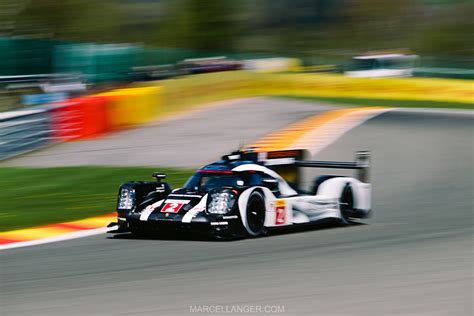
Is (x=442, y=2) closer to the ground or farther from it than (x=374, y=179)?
farther from it

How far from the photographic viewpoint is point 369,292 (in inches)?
247

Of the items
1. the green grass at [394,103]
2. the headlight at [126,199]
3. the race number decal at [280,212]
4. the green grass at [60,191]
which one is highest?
the headlight at [126,199]

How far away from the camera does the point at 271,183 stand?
922cm

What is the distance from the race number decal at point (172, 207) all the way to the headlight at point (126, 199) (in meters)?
0.60

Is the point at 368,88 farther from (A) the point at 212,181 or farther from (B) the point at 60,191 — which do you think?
(A) the point at 212,181

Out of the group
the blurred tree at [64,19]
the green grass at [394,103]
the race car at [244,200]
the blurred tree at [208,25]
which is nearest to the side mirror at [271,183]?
the race car at [244,200]

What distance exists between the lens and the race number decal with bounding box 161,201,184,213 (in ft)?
28.1

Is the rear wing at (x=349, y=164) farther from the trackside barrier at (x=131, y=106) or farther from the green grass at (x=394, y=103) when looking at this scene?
the green grass at (x=394, y=103)

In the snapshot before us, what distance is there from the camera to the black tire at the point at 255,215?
341 inches

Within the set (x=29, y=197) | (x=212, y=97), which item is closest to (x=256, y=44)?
(x=212, y=97)

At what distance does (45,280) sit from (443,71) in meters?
29.3

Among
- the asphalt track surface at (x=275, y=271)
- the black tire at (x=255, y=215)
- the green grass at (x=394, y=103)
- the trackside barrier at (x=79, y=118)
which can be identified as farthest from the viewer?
the green grass at (x=394, y=103)

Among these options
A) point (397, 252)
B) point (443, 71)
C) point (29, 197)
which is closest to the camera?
point (397, 252)

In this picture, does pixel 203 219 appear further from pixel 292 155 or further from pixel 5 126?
pixel 5 126
